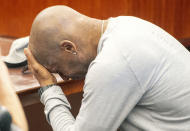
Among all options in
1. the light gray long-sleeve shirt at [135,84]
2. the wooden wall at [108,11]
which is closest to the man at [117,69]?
the light gray long-sleeve shirt at [135,84]

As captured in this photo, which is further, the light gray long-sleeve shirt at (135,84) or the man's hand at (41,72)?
the man's hand at (41,72)

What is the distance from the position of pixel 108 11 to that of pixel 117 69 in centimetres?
139

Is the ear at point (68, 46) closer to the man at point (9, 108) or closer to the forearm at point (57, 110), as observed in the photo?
the forearm at point (57, 110)

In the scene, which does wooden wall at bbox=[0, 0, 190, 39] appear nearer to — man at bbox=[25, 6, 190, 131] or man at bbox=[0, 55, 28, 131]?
man at bbox=[25, 6, 190, 131]

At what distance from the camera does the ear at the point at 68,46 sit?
1.16 meters

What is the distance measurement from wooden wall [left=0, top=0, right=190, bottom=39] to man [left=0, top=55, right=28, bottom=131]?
1507 millimetres

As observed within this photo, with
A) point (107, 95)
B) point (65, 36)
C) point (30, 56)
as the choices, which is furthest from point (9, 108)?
point (30, 56)

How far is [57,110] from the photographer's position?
1.23 meters

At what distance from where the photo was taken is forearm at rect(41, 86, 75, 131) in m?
1.21

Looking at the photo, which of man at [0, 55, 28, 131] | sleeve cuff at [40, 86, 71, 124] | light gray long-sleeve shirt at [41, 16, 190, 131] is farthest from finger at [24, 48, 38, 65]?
man at [0, 55, 28, 131]

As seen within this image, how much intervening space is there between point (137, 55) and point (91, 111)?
213mm

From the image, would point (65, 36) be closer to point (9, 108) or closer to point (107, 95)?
point (107, 95)

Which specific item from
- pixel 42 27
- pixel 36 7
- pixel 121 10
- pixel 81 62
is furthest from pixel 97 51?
pixel 121 10

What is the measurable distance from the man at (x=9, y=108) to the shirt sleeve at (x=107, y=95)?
1.34ft
